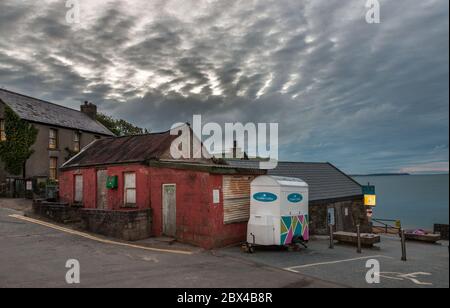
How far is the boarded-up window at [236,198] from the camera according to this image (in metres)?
13.8

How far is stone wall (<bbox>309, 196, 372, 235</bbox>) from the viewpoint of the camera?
2158cm

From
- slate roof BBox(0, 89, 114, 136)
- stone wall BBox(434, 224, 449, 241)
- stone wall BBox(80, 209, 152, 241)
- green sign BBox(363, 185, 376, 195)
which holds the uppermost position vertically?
slate roof BBox(0, 89, 114, 136)

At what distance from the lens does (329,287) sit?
323 inches

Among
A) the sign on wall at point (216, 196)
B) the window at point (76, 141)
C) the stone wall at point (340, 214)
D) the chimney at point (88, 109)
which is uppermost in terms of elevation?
the chimney at point (88, 109)

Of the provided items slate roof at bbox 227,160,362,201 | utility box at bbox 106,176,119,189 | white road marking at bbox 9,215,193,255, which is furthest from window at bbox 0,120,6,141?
slate roof at bbox 227,160,362,201

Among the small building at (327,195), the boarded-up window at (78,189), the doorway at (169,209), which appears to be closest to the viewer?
the doorway at (169,209)

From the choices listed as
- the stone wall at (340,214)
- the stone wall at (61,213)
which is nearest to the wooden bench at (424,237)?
the stone wall at (340,214)

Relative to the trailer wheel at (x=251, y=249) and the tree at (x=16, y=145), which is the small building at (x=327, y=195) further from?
the tree at (x=16, y=145)

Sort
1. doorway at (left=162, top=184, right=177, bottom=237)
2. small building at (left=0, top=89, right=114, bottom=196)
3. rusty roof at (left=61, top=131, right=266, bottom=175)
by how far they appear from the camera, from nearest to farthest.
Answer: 1. doorway at (left=162, top=184, right=177, bottom=237)
2. rusty roof at (left=61, top=131, right=266, bottom=175)
3. small building at (left=0, top=89, right=114, bottom=196)

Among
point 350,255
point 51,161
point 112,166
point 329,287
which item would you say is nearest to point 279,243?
point 350,255

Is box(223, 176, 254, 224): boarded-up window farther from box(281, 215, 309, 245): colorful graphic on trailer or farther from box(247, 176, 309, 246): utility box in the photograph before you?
box(281, 215, 309, 245): colorful graphic on trailer

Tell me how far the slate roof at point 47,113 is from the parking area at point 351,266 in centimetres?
2391

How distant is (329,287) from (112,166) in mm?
13605

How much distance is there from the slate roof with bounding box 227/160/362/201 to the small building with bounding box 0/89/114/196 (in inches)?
680
